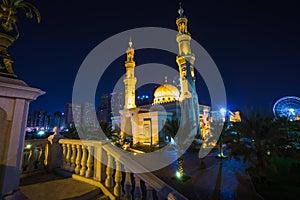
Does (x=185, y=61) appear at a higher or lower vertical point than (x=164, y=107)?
higher

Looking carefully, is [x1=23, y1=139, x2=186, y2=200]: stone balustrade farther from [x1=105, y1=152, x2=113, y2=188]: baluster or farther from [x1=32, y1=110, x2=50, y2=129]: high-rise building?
[x1=32, y1=110, x2=50, y2=129]: high-rise building

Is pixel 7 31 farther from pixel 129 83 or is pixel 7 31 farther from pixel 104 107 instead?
pixel 104 107

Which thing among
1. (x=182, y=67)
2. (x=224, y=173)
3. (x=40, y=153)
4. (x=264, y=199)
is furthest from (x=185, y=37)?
(x=40, y=153)

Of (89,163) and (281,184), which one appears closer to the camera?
(89,163)

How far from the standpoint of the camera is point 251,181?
11172 millimetres

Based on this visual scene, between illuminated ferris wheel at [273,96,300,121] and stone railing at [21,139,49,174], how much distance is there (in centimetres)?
5870

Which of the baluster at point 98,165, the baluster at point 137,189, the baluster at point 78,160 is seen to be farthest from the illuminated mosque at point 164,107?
the baluster at point 137,189

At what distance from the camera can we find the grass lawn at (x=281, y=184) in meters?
9.27

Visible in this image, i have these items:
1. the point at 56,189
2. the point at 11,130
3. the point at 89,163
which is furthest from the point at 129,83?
the point at 11,130

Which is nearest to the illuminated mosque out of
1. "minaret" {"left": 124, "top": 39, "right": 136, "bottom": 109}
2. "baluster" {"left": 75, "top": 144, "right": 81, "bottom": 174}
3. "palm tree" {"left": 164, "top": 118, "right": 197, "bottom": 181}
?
"minaret" {"left": 124, "top": 39, "right": 136, "bottom": 109}

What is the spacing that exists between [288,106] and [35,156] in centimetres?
6354

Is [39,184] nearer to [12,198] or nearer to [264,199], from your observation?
[12,198]

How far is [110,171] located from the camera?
4.53 meters

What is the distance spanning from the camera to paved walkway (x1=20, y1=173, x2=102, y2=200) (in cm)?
409
